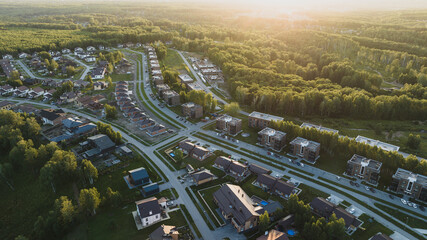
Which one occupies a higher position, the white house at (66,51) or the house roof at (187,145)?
the white house at (66,51)

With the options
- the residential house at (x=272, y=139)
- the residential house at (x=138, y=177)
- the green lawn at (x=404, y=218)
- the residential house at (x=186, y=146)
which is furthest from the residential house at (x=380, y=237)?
the residential house at (x=138, y=177)

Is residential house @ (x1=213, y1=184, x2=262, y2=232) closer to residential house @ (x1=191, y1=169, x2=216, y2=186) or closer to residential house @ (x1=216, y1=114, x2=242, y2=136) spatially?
residential house @ (x1=191, y1=169, x2=216, y2=186)

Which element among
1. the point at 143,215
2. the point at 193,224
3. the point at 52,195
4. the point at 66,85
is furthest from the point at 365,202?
the point at 66,85

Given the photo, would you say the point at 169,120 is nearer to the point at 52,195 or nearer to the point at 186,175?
the point at 186,175

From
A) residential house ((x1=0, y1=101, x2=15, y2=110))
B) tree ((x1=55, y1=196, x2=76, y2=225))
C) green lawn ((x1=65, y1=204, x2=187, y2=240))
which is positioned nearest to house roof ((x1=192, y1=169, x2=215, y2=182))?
green lawn ((x1=65, y1=204, x2=187, y2=240))

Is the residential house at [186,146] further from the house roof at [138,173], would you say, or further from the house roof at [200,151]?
the house roof at [138,173]

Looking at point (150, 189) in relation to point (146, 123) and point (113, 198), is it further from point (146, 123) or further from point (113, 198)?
point (146, 123)
